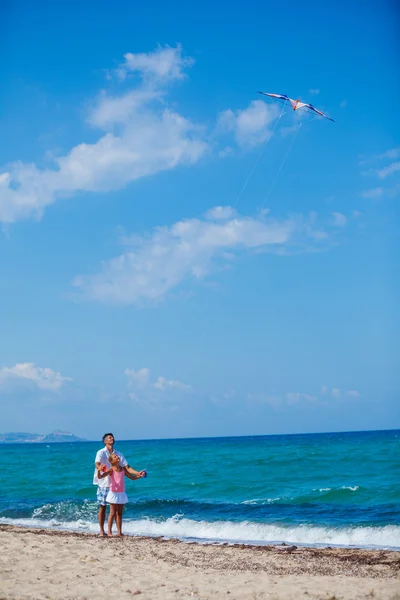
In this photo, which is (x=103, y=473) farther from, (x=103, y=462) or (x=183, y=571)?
(x=183, y=571)

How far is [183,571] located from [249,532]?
5806 mm

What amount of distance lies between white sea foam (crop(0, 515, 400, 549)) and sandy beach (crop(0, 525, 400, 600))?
6.25 ft

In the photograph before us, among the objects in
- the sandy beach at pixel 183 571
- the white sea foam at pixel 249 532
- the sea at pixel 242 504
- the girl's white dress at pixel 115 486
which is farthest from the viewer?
the sea at pixel 242 504

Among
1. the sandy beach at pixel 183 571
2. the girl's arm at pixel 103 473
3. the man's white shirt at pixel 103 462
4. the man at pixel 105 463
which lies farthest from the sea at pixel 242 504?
the girl's arm at pixel 103 473

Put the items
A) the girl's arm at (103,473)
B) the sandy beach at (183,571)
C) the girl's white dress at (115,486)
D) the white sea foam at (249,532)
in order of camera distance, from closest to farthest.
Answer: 1. the sandy beach at (183,571)
2. the girl's arm at (103,473)
3. the girl's white dress at (115,486)
4. the white sea foam at (249,532)

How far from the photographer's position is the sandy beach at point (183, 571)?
6488 mm

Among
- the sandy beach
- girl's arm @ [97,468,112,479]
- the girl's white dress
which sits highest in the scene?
girl's arm @ [97,468,112,479]

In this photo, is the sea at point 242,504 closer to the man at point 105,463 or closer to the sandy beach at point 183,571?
the sandy beach at point 183,571

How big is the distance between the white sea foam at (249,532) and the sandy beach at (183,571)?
1904mm

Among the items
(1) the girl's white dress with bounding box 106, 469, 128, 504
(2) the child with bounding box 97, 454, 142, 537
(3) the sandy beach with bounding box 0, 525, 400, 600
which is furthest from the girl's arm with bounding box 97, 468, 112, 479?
(3) the sandy beach with bounding box 0, 525, 400, 600

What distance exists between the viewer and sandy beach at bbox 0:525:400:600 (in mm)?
6488

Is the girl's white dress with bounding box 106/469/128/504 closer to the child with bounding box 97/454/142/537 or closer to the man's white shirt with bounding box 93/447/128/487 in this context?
the child with bounding box 97/454/142/537

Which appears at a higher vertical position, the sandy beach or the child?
the child

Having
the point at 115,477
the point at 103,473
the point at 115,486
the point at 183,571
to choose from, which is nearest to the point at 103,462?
the point at 103,473
